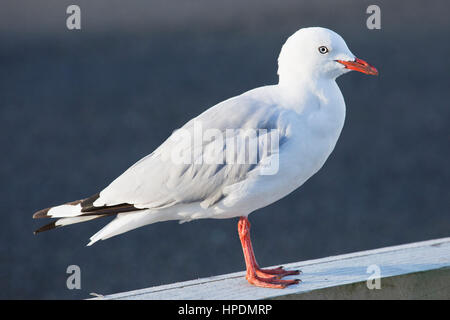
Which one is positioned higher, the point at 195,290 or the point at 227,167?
the point at 227,167

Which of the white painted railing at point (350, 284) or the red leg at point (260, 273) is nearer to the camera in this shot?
the white painted railing at point (350, 284)

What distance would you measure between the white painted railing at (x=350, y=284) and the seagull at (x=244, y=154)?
0.11 m

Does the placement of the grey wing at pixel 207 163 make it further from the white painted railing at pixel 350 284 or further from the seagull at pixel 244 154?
the white painted railing at pixel 350 284

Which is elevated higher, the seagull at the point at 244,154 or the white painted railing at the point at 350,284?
the seagull at the point at 244,154

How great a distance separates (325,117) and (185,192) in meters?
0.67

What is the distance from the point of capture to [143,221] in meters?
2.96

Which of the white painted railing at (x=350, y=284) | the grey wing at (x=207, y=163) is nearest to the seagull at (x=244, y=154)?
the grey wing at (x=207, y=163)

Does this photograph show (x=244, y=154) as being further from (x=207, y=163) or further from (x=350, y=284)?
(x=350, y=284)

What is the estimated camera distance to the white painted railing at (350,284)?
8.95ft

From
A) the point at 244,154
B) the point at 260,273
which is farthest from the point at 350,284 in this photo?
the point at 244,154

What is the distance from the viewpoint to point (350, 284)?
2.72 meters

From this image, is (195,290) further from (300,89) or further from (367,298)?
(300,89)

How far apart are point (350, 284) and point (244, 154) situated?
0.69 m

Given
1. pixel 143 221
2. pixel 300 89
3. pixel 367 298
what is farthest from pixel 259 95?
pixel 367 298
